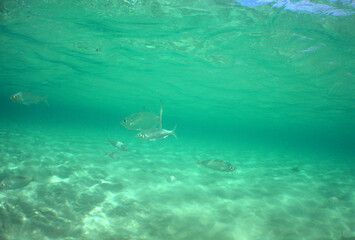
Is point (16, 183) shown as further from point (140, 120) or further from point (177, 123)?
point (177, 123)

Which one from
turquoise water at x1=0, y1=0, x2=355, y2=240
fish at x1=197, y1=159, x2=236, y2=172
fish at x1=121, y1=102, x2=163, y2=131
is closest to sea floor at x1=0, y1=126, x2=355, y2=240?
turquoise water at x1=0, y1=0, x2=355, y2=240

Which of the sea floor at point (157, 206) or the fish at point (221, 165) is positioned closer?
the sea floor at point (157, 206)

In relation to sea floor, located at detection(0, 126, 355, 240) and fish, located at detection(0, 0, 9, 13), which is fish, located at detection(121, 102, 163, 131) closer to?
sea floor, located at detection(0, 126, 355, 240)

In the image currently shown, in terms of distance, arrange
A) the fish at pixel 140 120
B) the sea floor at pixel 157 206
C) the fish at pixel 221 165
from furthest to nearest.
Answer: the fish at pixel 221 165 → the fish at pixel 140 120 → the sea floor at pixel 157 206

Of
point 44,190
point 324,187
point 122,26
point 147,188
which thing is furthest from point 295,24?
point 44,190

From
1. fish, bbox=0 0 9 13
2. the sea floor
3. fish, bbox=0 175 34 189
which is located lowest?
the sea floor

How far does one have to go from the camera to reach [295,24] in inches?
391

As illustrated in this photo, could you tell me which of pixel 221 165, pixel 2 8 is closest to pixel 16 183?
pixel 221 165

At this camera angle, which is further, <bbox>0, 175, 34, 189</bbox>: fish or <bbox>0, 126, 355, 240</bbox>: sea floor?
<bbox>0, 175, 34, 189</bbox>: fish

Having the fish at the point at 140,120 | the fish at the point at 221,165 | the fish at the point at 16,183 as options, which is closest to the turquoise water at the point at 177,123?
the fish at the point at 16,183

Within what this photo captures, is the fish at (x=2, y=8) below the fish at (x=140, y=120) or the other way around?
the other way around

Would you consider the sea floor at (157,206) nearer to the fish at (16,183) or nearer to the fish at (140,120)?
the fish at (16,183)

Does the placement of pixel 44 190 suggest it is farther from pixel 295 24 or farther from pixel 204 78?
pixel 204 78

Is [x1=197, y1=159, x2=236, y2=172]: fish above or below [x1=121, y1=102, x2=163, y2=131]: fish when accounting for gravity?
below
